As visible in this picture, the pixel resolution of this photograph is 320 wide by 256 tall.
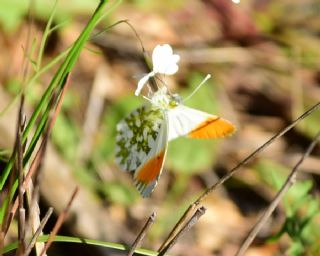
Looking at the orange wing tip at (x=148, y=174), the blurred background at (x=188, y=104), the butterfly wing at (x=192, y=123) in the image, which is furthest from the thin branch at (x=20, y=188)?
the blurred background at (x=188, y=104)

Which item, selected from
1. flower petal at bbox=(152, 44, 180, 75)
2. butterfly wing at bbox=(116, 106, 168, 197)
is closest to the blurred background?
butterfly wing at bbox=(116, 106, 168, 197)

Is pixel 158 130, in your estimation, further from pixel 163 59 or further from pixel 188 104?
pixel 188 104

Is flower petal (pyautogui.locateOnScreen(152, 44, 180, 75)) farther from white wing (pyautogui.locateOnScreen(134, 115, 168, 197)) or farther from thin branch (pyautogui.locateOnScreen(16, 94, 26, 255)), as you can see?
thin branch (pyautogui.locateOnScreen(16, 94, 26, 255))

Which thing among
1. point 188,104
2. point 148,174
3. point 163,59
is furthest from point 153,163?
point 188,104

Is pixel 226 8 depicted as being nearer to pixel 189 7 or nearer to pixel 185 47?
pixel 189 7

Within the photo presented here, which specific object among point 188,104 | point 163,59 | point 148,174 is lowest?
point 188,104

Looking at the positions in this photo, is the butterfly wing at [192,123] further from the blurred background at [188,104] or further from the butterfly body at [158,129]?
the blurred background at [188,104]
